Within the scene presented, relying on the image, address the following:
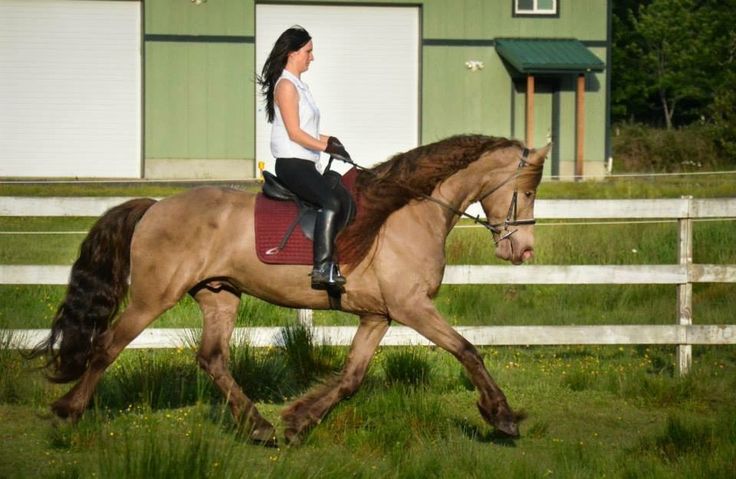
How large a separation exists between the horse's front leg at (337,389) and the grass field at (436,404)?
0.42 ft

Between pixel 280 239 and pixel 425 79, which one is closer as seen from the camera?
pixel 280 239

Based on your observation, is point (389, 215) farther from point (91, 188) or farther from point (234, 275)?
point (91, 188)

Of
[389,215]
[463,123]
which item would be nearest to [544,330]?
[389,215]

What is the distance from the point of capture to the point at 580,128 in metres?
35.3

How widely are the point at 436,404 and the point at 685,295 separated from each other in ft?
11.3

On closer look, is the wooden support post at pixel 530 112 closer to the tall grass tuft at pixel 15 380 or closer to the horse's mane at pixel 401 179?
the tall grass tuft at pixel 15 380

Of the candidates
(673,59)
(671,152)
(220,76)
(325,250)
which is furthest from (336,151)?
(673,59)

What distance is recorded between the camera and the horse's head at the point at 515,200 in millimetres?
8383

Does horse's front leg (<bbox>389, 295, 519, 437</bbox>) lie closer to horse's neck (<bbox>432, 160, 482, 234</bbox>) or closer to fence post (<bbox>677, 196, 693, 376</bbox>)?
horse's neck (<bbox>432, 160, 482, 234</bbox>)

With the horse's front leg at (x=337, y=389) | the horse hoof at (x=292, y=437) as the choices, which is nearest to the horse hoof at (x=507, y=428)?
the horse's front leg at (x=337, y=389)

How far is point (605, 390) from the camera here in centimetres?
1018

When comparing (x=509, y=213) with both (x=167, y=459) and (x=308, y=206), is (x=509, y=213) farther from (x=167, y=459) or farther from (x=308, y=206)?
(x=167, y=459)

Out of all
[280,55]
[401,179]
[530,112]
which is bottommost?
[401,179]

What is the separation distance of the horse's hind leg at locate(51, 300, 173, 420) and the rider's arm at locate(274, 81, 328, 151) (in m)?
1.41
